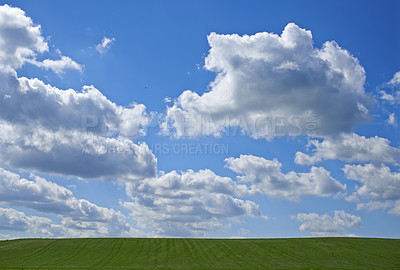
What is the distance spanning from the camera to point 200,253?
80.1 m

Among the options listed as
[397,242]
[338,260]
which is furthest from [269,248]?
[397,242]

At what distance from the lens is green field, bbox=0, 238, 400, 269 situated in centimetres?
6794

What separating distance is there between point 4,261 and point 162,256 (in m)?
31.1

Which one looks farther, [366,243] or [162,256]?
[366,243]

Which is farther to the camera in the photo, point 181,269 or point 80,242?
point 80,242

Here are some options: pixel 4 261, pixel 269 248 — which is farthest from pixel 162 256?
pixel 4 261

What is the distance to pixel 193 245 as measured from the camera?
3551 inches

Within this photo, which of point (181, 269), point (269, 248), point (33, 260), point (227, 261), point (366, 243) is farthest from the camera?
point (366, 243)

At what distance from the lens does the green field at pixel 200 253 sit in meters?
67.9

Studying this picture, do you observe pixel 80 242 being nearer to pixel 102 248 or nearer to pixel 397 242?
pixel 102 248

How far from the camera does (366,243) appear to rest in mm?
94312

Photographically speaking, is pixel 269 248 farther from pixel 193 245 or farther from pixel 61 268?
pixel 61 268

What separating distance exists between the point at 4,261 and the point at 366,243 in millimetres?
81861

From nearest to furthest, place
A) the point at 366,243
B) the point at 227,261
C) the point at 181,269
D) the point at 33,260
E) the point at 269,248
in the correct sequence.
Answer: the point at 181,269, the point at 227,261, the point at 33,260, the point at 269,248, the point at 366,243
